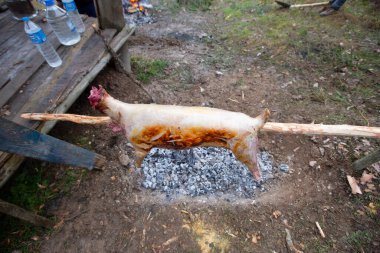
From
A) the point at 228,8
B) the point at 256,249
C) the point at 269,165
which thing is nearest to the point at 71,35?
the point at 269,165

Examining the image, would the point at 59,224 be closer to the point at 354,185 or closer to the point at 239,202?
the point at 239,202

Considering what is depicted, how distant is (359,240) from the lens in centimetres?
278

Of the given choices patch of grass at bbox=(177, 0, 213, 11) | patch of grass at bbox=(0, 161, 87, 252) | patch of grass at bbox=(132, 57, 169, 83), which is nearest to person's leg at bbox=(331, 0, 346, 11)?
patch of grass at bbox=(177, 0, 213, 11)

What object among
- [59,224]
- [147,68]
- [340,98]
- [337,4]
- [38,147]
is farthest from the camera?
[337,4]

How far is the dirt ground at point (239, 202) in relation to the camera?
2.82 m

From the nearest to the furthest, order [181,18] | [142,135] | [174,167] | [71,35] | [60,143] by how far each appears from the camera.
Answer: [142,135] → [60,143] → [174,167] → [71,35] → [181,18]

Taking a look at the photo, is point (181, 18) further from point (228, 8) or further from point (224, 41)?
point (224, 41)

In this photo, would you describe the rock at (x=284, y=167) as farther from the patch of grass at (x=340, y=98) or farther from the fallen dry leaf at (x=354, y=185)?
the patch of grass at (x=340, y=98)

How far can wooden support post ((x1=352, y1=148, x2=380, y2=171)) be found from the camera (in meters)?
2.89

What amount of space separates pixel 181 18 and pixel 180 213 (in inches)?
251

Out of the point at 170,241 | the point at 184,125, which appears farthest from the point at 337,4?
the point at 170,241

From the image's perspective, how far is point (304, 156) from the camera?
3545 millimetres

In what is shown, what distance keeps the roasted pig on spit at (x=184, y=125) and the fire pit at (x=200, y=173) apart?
3.24 feet

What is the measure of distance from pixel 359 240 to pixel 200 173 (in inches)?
80.7
